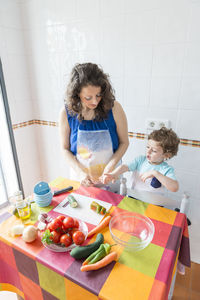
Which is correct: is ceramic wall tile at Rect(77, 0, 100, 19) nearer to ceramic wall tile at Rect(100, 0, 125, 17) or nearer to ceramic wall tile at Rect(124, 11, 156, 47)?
ceramic wall tile at Rect(100, 0, 125, 17)

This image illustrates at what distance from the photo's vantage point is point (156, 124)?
69.4 inches

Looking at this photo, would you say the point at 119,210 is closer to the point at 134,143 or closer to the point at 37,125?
the point at 134,143

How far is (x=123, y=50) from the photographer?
67.2 inches

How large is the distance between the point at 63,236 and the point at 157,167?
2.56ft

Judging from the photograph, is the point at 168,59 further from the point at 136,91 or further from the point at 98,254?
the point at 98,254

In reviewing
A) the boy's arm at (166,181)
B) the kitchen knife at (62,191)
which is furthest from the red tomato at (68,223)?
the boy's arm at (166,181)

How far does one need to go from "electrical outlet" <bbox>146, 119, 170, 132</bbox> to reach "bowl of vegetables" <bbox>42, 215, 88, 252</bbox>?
114 cm

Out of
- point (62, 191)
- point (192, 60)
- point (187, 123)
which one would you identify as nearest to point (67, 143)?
point (62, 191)

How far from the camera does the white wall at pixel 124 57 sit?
4.96 ft

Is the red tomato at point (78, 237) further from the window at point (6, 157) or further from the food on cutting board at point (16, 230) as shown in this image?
the window at point (6, 157)

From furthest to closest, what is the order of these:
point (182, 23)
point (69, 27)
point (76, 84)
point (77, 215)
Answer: point (69, 27) → point (182, 23) → point (76, 84) → point (77, 215)

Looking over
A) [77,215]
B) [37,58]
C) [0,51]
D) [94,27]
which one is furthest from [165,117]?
[0,51]

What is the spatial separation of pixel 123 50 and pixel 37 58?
3.28ft

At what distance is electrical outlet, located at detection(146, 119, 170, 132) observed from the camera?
172cm
